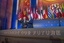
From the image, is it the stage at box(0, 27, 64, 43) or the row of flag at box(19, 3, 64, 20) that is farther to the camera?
the row of flag at box(19, 3, 64, 20)

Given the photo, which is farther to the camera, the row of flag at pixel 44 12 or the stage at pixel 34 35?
the row of flag at pixel 44 12

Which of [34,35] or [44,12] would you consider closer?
[34,35]

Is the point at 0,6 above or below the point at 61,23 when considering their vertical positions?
above

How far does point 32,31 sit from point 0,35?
61cm

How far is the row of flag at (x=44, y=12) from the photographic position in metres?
1.40

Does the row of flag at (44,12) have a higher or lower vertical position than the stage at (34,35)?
higher

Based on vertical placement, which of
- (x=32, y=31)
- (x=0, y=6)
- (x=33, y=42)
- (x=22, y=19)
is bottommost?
(x=33, y=42)

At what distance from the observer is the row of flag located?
1401 millimetres

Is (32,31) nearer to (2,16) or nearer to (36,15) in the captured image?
(36,15)

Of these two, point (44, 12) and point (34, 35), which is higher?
point (44, 12)

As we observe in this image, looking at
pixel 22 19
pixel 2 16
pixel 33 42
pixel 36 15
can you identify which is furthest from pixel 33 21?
pixel 2 16

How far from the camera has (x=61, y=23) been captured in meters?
1.30

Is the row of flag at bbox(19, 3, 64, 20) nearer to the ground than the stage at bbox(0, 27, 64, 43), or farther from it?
farther from it

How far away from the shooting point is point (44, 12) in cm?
149
